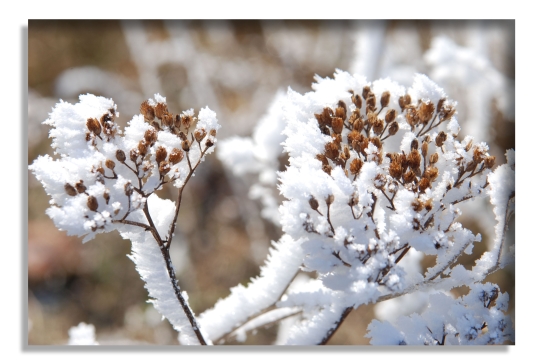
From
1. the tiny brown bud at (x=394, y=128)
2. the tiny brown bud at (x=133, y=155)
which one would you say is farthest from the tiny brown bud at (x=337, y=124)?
the tiny brown bud at (x=133, y=155)

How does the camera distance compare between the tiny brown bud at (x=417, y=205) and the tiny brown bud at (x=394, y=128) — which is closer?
the tiny brown bud at (x=417, y=205)

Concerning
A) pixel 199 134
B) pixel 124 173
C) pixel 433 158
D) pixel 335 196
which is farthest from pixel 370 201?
pixel 124 173

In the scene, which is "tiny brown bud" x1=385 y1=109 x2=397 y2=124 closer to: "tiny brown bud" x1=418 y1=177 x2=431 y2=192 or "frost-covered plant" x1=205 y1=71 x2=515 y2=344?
"frost-covered plant" x1=205 y1=71 x2=515 y2=344

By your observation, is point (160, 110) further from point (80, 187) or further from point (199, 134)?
point (80, 187)

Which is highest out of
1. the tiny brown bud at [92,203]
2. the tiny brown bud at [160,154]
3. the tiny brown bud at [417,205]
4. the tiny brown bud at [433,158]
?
the tiny brown bud at [160,154]

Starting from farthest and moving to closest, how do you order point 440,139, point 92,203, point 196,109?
point 196,109
point 440,139
point 92,203

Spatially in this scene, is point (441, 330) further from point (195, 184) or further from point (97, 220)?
point (195, 184)

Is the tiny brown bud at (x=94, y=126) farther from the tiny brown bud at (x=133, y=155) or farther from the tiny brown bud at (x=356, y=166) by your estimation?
the tiny brown bud at (x=356, y=166)

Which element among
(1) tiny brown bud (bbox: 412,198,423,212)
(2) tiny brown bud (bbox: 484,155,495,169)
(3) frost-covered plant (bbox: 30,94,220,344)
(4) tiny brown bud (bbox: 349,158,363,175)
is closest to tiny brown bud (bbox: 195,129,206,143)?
(3) frost-covered plant (bbox: 30,94,220,344)
